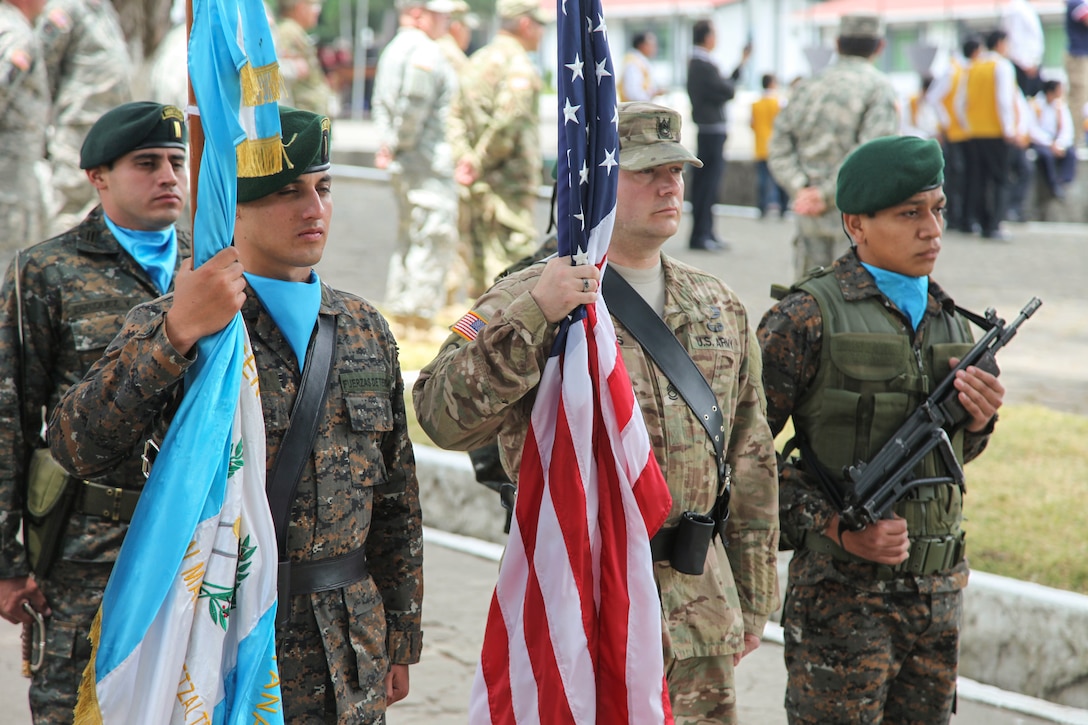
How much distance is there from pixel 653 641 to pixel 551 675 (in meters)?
0.25

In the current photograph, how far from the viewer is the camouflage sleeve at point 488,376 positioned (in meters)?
2.89

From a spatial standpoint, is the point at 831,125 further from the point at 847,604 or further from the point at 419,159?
the point at 847,604

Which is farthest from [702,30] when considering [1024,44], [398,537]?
[398,537]

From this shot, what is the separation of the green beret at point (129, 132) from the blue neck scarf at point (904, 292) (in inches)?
86.9

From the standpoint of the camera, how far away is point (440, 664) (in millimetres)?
5371

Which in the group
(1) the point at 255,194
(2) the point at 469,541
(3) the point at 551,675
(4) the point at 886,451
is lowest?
(2) the point at 469,541

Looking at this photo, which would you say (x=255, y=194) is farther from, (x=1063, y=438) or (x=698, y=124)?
(x=698, y=124)

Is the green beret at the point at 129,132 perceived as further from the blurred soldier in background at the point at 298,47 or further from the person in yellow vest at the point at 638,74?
the person in yellow vest at the point at 638,74

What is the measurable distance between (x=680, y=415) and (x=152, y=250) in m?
Answer: 1.79

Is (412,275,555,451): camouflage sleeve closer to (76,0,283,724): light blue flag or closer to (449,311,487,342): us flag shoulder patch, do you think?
(449,311,487,342): us flag shoulder patch

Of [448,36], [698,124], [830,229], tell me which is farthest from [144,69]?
[830,229]

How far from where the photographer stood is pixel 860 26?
27.9 ft

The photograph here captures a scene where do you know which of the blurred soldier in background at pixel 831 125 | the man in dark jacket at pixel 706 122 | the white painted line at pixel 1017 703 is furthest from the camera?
the man in dark jacket at pixel 706 122

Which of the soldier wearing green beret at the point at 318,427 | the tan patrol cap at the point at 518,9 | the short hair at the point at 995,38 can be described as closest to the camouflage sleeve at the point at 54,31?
the tan patrol cap at the point at 518,9
